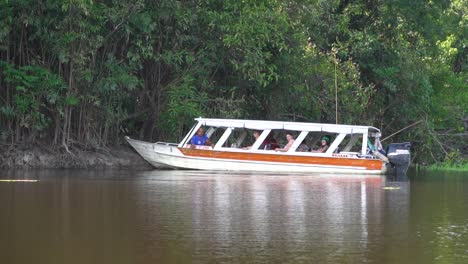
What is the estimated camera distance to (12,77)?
29.2 metres

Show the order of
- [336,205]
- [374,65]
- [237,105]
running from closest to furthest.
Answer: [336,205]
[237,105]
[374,65]

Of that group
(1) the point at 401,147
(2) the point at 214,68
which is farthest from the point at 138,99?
(1) the point at 401,147

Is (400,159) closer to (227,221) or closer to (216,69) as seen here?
(216,69)

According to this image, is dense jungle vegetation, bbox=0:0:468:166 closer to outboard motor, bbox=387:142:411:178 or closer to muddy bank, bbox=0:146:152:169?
muddy bank, bbox=0:146:152:169

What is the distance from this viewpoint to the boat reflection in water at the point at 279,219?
12812 millimetres

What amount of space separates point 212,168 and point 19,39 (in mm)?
7421

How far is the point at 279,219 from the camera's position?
1641 cm

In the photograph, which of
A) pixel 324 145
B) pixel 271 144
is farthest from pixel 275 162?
pixel 324 145

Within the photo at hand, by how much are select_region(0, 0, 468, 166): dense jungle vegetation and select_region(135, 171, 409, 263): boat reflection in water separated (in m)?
6.31

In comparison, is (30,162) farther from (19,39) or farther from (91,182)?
(91,182)

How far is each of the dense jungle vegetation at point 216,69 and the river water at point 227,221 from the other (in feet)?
17.7

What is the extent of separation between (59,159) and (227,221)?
1521 centimetres

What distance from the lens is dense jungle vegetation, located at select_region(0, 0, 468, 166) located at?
2955 cm

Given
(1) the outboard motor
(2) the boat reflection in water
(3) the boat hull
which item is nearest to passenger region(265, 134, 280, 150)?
(3) the boat hull
